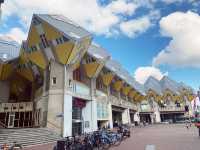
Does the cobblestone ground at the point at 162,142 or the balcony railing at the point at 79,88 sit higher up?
the balcony railing at the point at 79,88

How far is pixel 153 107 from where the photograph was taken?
79250 mm

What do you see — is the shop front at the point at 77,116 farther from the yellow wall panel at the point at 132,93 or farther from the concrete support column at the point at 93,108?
the yellow wall panel at the point at 132,93

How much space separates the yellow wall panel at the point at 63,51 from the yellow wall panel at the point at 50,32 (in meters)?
1.50

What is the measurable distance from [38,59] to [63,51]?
18.1 feet

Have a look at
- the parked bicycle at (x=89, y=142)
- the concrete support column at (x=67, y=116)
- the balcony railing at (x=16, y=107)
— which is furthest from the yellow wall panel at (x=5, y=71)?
the parked bicycle at (x=89, y=142)

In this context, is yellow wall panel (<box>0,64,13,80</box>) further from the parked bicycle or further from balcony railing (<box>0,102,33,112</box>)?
the parked bicycle

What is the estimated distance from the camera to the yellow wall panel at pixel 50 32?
28031 millimetres

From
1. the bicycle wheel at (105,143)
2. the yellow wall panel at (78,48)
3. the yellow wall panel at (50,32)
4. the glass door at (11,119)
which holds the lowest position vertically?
the bicycle wheel at (105,143)

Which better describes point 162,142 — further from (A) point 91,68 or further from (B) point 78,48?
(A) point 91,68

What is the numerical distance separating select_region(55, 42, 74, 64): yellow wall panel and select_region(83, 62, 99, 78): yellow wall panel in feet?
24.2

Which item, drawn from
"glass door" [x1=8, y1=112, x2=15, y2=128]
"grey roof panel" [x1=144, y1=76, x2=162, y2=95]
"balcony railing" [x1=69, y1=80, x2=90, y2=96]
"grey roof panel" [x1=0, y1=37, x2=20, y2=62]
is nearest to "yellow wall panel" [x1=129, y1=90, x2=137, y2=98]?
"grey roof panel" [x1=144, y1=76, x2=162, y2=95]

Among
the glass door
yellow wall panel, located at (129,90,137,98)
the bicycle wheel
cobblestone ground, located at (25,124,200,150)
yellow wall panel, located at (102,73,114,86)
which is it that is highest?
yellow wall panel, located at (102,73,114,86)

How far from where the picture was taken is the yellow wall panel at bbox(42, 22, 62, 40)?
28031 millimetres

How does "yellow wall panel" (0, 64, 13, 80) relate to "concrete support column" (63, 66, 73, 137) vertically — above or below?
→ above
